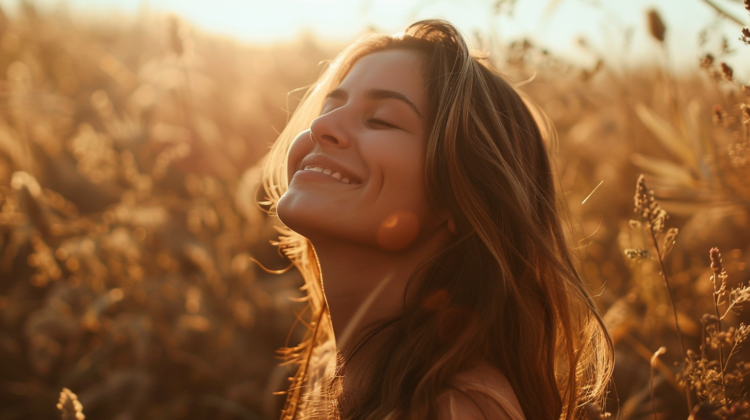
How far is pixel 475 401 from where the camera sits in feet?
3.76

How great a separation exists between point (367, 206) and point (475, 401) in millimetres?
545

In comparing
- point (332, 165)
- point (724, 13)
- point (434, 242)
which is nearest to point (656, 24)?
point (724, 13)

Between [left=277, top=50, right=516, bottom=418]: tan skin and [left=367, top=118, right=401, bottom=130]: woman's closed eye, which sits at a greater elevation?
[left=367, top=118, right=401, bottom=130]: woman's closed eye

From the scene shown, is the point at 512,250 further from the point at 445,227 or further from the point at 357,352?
the point at 357,352

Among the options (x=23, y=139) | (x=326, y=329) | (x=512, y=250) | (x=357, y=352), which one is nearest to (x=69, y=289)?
(x=23, y=139)

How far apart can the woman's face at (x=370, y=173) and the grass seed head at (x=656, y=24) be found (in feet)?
3.18

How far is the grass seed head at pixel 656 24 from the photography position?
6.54 feet

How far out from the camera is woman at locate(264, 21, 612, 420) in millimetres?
1392

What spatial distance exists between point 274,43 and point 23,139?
3.14 m

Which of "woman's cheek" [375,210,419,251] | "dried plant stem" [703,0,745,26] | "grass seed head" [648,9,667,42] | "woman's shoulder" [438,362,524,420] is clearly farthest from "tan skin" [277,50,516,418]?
"grass seed head" [648,9,667,42]

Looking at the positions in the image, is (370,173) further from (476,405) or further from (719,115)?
(719,115)

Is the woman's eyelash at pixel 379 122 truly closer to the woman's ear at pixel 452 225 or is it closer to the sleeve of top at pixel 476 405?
the woman's ear at pixel 452 225

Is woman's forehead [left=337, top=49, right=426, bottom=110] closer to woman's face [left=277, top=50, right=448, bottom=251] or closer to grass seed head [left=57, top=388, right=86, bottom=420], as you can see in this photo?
woman's face [left=277, top=50, right=448, bottom=251]

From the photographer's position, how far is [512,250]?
4.84 feet
